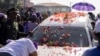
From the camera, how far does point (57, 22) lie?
30.1 feet

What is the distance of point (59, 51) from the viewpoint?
752 cm

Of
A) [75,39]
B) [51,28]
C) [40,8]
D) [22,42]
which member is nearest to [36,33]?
[51,28]

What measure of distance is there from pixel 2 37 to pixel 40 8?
915 inches

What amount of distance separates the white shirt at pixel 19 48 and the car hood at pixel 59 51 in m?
2.76

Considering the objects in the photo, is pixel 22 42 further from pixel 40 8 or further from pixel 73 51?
pixel 40 8

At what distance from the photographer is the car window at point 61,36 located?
8.27 meters

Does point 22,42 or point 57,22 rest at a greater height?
point 22,42

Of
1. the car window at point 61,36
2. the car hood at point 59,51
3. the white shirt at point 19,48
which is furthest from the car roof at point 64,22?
the white shirt at point 19,48

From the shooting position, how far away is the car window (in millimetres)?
8273

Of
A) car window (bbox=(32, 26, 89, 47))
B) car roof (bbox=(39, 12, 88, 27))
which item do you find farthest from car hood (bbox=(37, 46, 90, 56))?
car roof (bbox=(39, 12, 88, 27))

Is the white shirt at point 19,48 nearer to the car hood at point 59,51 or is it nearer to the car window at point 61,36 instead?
the car hood at point 59,51

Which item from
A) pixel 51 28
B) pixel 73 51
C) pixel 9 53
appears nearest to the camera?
pixel 9 53

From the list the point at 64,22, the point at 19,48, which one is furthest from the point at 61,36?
the point at 19,48

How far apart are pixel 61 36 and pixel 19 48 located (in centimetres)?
434
